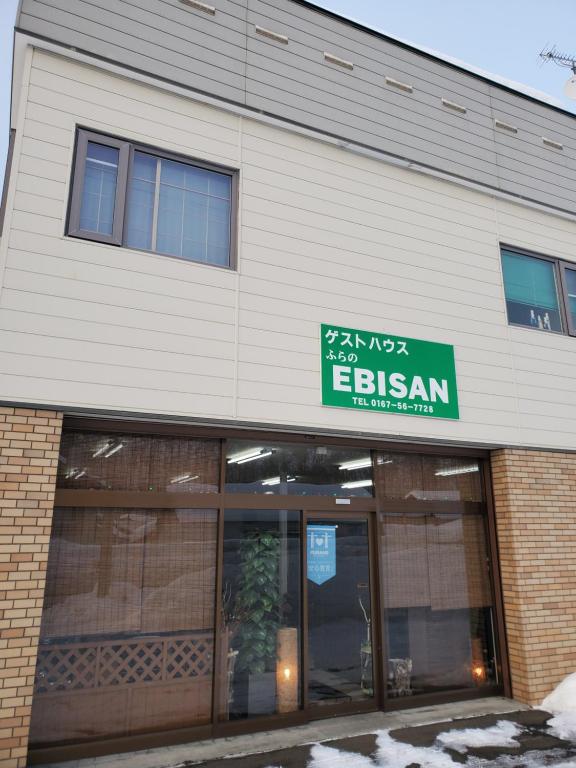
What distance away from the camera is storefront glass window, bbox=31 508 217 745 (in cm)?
489

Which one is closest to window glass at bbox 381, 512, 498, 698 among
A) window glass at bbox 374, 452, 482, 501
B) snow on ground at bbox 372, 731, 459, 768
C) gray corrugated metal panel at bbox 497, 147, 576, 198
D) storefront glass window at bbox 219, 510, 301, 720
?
window glass at bbox 374, 452, 482, 501

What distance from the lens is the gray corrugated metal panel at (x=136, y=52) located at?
5414 millimetres

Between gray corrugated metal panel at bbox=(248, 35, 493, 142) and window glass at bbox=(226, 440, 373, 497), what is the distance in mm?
4279

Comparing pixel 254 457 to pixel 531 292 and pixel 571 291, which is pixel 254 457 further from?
pixel 571 291

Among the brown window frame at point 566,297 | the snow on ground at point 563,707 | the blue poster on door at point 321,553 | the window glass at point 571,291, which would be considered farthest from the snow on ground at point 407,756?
the window glass at point 571,291

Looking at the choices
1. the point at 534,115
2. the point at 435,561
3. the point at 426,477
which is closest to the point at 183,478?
the point at 426,477

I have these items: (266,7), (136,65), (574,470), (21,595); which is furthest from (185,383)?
(574,470)

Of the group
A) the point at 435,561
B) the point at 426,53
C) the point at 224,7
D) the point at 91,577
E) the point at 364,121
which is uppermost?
the point at 426,53

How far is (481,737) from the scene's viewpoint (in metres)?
5.48

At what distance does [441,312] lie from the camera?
7.12 m

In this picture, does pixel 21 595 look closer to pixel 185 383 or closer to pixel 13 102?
pixel 185 383

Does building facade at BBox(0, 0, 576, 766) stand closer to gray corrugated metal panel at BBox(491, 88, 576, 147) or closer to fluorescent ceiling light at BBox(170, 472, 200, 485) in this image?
fluorescent ceiling light at BBox(170, 472, 200, 485)

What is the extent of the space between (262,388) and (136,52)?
366 cm

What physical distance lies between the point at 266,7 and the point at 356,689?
7828mm
